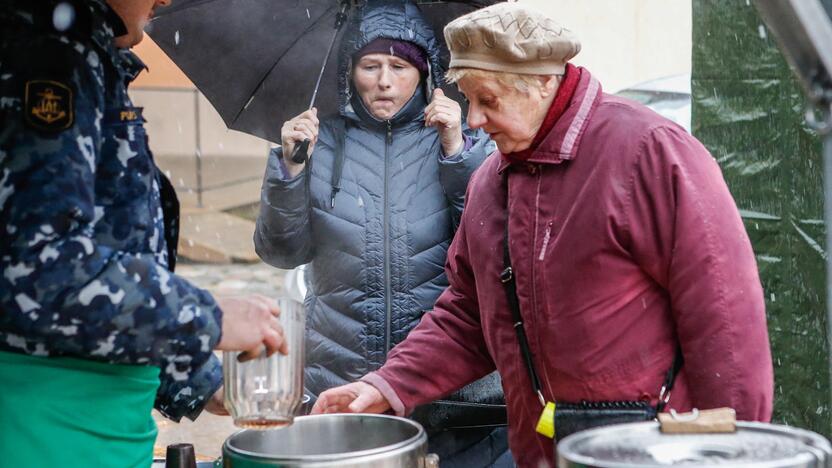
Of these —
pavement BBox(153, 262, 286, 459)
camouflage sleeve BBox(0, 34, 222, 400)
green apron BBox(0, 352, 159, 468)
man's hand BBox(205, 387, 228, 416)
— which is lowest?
pavement BBox(153, 262, 286, 459)

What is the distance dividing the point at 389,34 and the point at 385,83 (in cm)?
15

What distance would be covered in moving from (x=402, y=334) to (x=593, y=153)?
37.4 inches

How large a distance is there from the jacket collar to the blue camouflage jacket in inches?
39.1

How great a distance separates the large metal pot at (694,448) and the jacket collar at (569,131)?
90cm

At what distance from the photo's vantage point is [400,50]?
3.30 meters

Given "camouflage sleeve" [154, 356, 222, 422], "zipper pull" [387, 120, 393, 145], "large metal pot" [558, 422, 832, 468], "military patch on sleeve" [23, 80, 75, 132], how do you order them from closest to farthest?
"large metal pot" [558, 422, 832, 468]
"military patch on sleeve" [23, 80, 75, 132]
"camouflage sleeve" [154, 356, 222, 422]
"zipper pull" [387, 120, 393, 145]

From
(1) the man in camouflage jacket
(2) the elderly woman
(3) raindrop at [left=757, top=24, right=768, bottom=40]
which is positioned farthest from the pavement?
(1) the man in camouflage jacket

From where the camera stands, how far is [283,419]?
5.94ft

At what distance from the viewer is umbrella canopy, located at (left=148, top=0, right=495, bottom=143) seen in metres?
3.47

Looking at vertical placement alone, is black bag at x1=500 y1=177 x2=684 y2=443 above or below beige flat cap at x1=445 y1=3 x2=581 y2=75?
below

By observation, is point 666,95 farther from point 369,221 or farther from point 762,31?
point 369,221

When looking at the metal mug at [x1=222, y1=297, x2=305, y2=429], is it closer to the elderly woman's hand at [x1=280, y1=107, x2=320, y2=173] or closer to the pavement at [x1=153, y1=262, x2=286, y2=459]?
the elderly woman's hand at [x1=280, y1=107, x2=320, y2=173]

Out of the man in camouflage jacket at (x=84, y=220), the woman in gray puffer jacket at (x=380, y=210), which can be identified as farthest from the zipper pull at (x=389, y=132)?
the man in camouflage jacket at (x=84, y=220)

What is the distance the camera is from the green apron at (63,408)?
5.52 feet
